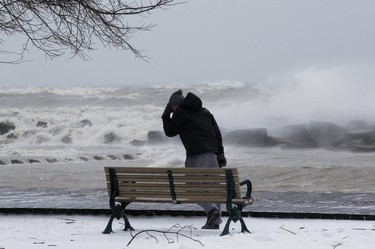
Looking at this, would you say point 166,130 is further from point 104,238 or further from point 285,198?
point 285,198

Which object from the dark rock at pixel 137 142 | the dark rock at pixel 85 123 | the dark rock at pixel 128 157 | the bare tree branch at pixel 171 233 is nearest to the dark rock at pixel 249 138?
the dark rock at pixel 137 142

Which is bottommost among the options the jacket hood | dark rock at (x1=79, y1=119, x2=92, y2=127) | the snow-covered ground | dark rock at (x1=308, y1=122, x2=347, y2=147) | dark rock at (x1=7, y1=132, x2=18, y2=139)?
the snow-covered ground

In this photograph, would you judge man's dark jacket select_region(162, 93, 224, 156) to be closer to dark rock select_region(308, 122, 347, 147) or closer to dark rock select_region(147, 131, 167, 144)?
dark rock select_region(308, 122, 347, 147)

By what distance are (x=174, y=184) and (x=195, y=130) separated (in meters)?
0.65

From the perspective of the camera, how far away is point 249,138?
2900 cm

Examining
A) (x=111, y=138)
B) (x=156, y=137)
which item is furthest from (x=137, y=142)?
(x=111, y=138)

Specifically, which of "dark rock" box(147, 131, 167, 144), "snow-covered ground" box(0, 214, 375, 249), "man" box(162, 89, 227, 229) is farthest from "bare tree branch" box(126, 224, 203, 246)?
"dark rock" box(147, 131, 167, 144)

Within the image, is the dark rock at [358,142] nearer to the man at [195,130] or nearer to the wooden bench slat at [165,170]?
the man at [195,130]

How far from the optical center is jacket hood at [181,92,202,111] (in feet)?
26.0

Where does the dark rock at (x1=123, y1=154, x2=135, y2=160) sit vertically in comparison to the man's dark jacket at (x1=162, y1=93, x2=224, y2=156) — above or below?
below

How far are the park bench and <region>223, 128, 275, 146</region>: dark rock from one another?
20.2 m

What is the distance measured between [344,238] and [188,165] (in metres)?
1.85

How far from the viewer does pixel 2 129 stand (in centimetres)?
4047

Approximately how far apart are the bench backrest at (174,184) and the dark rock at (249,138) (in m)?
20.2
